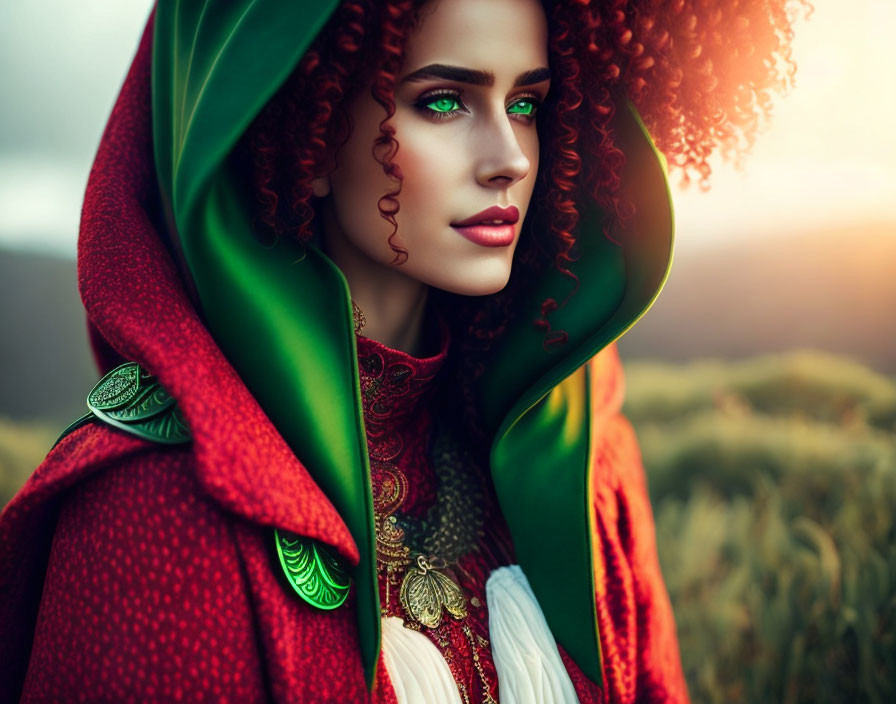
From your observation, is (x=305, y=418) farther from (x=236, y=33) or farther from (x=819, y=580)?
(x=819, y=580)

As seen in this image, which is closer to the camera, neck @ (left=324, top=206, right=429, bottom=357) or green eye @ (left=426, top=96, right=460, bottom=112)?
green eye @ (left=426, top=96, right=460, bottom=112)

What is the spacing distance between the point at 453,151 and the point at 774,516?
1.32 metres

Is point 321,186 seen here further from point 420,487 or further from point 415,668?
point 415,668

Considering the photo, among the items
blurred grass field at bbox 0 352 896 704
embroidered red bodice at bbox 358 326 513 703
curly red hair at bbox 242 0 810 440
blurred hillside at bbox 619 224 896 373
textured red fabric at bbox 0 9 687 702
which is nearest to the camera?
textured red fabric at bbox 0 9 687 702

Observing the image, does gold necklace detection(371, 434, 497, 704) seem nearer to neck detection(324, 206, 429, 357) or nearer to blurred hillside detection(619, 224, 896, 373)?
neck detection(324, 206, 429, 357)

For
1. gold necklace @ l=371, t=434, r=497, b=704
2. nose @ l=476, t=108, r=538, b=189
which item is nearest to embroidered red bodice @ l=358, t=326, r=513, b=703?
gold necklace @ l=371, t=434, r=497, b=704

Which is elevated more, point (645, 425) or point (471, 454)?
point (645, 425)

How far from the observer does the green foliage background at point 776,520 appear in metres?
1.62

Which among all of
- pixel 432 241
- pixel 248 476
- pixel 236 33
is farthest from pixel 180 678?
pixel 236 33

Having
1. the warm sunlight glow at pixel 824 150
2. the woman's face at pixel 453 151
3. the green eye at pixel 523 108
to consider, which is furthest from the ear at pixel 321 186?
the warm sunlight glow at pixel 824 150

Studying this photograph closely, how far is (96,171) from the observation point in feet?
3.07

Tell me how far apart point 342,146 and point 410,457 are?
42 centimetres

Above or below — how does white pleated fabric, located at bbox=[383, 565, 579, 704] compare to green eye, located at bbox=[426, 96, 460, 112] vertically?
below

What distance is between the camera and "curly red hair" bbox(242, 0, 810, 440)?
85 cm
